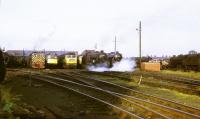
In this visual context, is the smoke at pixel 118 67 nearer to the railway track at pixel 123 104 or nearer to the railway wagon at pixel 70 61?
the railway wagon at pixel 70 61

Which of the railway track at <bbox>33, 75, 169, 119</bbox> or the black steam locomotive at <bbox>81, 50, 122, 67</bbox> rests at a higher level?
the black steam locomotive at <bbox>81, 50, 122, 67</bbox>

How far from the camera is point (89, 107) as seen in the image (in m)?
16.6

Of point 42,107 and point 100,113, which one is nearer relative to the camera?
point 100,113

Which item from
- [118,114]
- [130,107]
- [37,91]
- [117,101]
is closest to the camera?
[118,114]

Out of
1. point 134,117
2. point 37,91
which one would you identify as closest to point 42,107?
point 134,117

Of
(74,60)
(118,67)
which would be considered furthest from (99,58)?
(118,67)

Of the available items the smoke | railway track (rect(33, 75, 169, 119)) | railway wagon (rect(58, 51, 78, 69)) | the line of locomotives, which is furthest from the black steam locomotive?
railway track (rect(33, 75, 169, 119))

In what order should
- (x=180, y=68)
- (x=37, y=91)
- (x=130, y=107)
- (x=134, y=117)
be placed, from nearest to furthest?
(x=134, y=117)
(x=130, y=107)
(x=37, y=91)
(x=180, y=68)

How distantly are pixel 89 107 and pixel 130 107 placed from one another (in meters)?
1.52

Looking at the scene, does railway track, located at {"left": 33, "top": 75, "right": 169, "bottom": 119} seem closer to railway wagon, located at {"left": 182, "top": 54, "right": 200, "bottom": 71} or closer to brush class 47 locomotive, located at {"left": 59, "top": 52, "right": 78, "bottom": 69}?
railway wagon, located at {"left": 182, "top": 54, "right": 200, "bottom": 71}

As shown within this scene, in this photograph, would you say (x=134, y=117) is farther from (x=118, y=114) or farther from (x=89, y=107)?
(x=89, y=107)

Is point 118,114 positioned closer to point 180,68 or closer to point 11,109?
point 11,109

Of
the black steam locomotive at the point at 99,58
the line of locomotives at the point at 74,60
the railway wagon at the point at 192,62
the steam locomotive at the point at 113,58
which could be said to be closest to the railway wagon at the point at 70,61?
the line of locomotives at the point at 74,60

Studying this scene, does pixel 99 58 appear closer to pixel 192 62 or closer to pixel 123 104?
pixel 192 62
